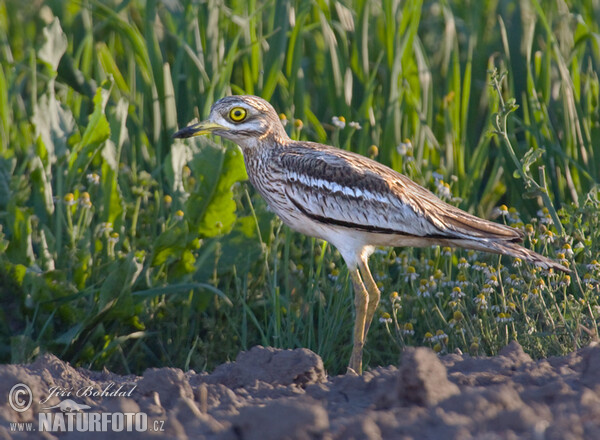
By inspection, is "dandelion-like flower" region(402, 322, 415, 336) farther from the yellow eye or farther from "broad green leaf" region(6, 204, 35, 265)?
"broad green leaf" region(6, 204, 35, 265)

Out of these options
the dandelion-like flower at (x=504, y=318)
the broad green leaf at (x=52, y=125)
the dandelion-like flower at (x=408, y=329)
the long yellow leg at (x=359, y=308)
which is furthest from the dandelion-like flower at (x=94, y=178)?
the dandelion-like flower at (x=504, y=318)

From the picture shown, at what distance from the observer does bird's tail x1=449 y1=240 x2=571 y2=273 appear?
3.93 m

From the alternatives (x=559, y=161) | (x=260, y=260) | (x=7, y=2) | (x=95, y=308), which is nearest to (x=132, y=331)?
(x=95, y=308)

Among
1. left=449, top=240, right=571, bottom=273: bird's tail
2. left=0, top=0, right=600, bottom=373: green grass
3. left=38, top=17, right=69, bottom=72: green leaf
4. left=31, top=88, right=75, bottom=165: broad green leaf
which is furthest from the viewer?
left=38, top=17, right=69, bottom=72: green leaf

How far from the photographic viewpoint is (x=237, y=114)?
4512 mm

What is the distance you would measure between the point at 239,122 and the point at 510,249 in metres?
1.49

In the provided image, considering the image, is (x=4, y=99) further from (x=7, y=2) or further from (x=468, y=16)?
(x=468, y=16)

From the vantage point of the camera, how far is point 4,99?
528cm

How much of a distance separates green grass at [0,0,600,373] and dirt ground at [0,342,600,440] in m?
0.65

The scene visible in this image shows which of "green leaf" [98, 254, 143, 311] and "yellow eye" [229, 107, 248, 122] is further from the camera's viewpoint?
"yellow eye" [229, 107, 248, 122]

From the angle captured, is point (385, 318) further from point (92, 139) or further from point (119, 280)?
point (92, 139)

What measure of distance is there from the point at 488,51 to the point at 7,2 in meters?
4.17

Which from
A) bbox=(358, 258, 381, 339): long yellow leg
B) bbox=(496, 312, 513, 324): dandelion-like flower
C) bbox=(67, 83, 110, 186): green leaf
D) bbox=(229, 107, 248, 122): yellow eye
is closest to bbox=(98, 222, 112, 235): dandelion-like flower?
bbox=(67, 83, 110, 186): green leaf

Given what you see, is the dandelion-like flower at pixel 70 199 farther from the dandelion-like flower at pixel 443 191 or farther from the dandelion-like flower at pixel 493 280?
the dandelion-like flower at pixel 493 280
